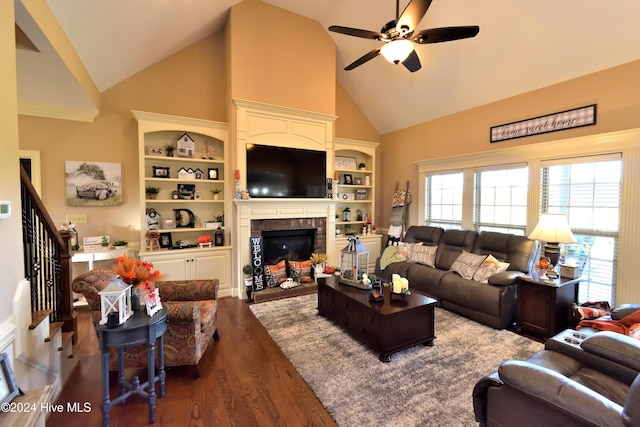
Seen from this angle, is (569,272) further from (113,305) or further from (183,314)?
(113,305)

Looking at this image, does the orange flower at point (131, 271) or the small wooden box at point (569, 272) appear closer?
the orange flower at point (131, 271)

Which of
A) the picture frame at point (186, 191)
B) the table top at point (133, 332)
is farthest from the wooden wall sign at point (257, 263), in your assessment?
the table top at point (133, 332)

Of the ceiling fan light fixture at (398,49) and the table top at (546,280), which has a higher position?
the ceiling fan light fixture at (398,49)

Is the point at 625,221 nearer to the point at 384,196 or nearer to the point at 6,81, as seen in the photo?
the point at 384,196

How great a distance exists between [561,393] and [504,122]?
412 cm

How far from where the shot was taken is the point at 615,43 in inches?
120

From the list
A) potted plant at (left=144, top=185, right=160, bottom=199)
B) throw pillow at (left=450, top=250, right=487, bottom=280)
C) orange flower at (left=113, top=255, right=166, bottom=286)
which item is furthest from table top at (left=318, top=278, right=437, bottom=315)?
potted plant at (left=144, top=185, right=160, bottom=199)

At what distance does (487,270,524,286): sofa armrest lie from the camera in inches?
129

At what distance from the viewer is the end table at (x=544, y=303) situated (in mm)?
2977

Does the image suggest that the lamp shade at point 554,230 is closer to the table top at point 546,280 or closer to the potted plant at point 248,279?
the table top at point 546,280

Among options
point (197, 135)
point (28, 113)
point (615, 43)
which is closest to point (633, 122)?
point (615, 43)

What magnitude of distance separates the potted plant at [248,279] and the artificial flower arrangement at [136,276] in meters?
2.33

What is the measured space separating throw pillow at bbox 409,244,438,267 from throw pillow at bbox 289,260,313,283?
175 cm

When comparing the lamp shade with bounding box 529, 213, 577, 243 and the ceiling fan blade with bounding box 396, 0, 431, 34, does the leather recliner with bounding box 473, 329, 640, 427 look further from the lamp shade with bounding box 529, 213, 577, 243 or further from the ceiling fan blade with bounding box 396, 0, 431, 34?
the ceiling fan blade with bounding box 396, 0, 431, 34
